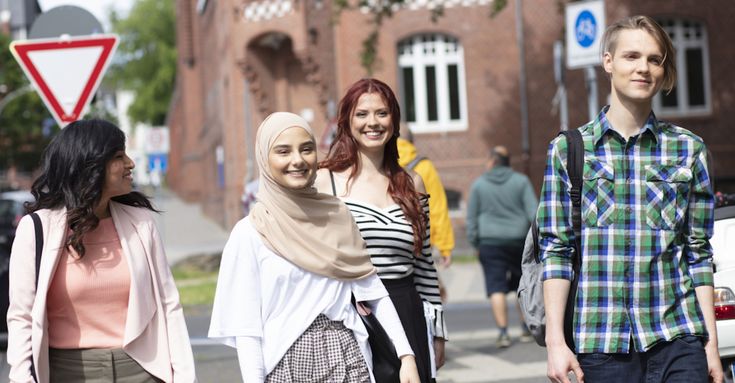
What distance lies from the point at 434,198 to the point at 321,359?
128 inches

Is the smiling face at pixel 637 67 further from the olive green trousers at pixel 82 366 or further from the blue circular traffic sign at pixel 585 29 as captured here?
the blue circular traffic sign at pixel 585 29

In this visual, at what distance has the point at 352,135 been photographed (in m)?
5.29

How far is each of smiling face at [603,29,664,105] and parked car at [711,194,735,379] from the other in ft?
7.18

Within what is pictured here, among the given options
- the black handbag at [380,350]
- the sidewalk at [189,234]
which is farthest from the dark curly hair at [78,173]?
the sidewalk at [189,234]

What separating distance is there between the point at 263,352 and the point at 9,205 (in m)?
24.1

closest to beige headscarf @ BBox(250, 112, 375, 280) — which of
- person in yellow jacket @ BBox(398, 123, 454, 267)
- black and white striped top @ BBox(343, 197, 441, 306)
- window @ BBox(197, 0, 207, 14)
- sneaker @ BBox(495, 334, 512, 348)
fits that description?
black and white striped top @ BBox(343, 197, 441, 306)

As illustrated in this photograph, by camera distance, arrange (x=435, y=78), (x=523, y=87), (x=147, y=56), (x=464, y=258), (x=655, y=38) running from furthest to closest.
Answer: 1. (x=147, y=56)
2. (x=435, y=78)
3. (x=523, y=87)
4. (x=464, y=258)
5. (x=655, y=38)

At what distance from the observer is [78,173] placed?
430 centimetres

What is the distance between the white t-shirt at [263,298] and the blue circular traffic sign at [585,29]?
9.11m

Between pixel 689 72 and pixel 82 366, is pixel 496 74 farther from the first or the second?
pixel 82 366

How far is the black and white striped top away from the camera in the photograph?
16.3 feet

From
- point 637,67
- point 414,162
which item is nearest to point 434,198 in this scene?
point 414,162

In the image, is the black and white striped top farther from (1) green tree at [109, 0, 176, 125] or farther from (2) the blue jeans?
(1) green tree at [109, 0, 176, 125]

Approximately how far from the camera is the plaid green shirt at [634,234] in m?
3.82
